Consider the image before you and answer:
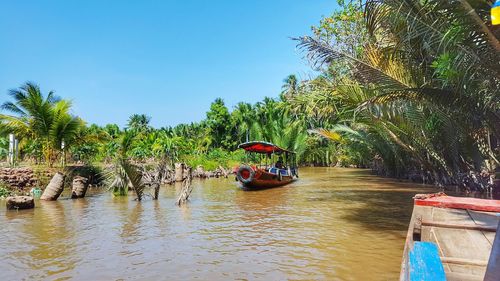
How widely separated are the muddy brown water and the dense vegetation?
2.70 metres

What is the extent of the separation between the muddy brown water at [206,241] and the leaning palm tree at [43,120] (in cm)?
620

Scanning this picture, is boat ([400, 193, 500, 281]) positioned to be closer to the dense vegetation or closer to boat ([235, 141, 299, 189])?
the dense vegetation

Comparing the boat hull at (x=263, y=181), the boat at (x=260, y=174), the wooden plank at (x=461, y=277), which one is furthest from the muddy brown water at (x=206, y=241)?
the boat hull at (x=263, y=181)

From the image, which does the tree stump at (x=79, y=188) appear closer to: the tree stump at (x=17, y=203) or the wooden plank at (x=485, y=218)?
the tree stump at (x=17, y=203)

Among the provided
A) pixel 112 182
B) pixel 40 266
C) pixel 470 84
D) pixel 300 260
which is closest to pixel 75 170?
pixel 112 182

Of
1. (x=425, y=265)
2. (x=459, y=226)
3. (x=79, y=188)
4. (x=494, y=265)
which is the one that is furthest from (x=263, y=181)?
(x=494, y=265)

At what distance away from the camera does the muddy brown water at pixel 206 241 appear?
5430 millimetres

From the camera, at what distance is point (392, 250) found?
6113mm

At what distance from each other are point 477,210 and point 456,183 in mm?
9753

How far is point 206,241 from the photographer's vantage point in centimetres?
727

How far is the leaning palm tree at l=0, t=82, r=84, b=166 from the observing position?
16484mm

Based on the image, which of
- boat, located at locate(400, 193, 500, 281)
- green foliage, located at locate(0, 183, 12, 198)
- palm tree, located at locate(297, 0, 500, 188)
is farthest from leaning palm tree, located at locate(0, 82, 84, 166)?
boat, located at locate(400, 193, 500, 281)

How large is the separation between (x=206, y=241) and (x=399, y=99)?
201 inches

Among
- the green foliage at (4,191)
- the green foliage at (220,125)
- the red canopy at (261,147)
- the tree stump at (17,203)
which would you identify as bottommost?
the tree stump at (17,203)
